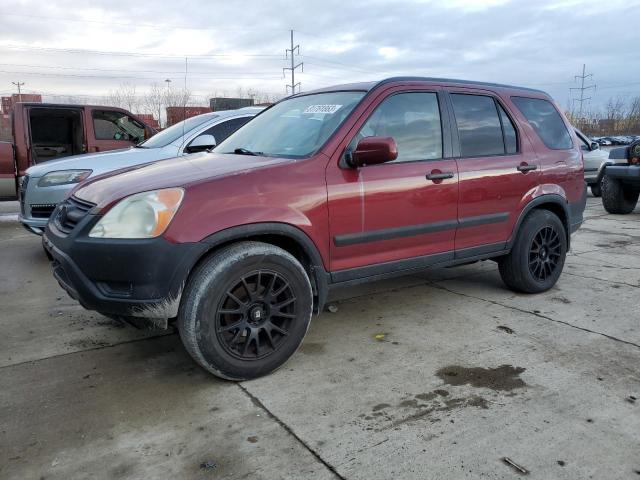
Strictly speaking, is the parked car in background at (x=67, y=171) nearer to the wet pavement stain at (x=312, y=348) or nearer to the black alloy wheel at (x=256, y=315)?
the wet pavement stain at (x=312, y=348)

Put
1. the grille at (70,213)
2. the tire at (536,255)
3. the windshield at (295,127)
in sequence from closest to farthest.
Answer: the grille at (70,213)
the windshield at (295,127)
the tire at (536,255)

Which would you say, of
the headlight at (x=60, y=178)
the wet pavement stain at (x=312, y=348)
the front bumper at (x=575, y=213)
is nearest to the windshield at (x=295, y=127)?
the wet pavement stain at (x=312, y=348)

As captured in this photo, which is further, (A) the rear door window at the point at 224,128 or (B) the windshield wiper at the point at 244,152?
(A) the rear door window at the point at 224,128

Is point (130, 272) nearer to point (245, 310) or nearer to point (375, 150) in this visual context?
point (245, 310)

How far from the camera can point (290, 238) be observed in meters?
3.22

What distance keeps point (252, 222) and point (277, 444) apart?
1199 millimetres

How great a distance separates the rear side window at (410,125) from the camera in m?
3.67

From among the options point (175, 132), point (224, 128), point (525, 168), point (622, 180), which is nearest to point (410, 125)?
point (525, 168)

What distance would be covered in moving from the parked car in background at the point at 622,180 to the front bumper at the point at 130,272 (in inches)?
350

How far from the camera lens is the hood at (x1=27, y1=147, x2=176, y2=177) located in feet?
19.6

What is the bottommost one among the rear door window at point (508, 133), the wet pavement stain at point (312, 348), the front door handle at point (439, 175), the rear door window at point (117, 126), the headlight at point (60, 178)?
the wet pavement stain at point (312, 348)

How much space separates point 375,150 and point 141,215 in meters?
1.43

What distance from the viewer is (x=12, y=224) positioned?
9.02m

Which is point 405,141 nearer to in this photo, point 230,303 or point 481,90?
point 481,90
